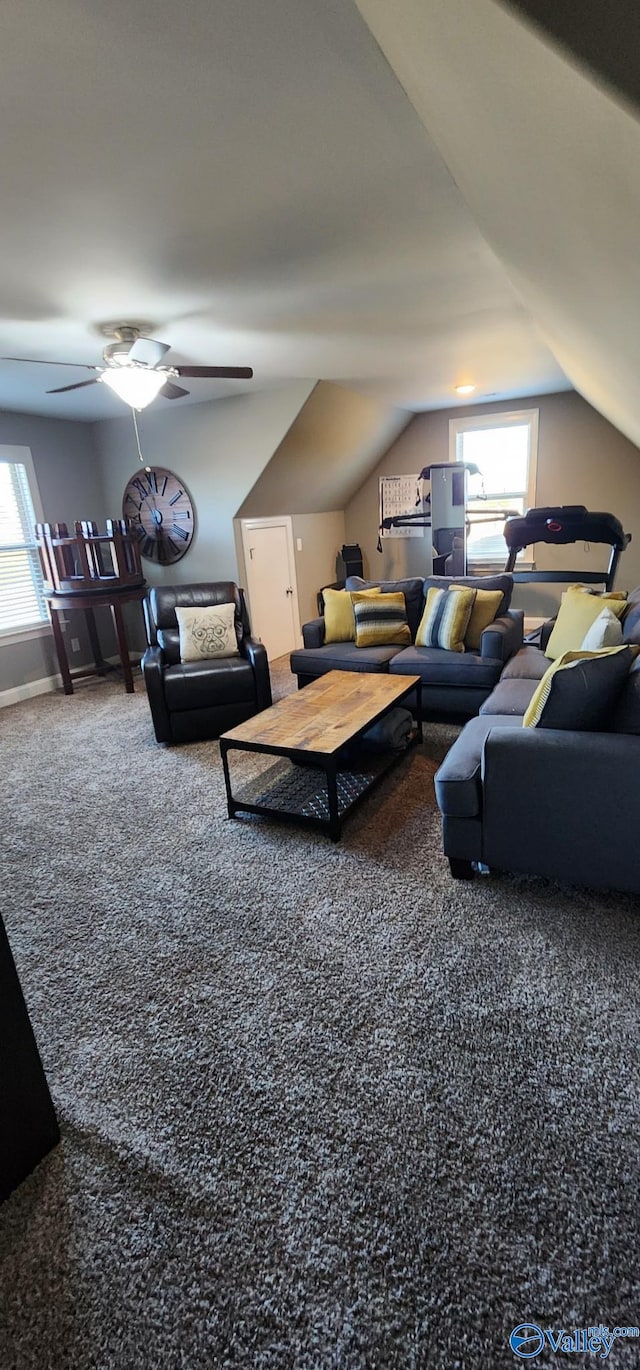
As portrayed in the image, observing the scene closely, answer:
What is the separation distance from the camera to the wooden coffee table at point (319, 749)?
265cm

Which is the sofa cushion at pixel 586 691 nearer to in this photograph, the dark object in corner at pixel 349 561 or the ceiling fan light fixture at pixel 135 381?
the ceiling fan light fixture at pixel 135 381

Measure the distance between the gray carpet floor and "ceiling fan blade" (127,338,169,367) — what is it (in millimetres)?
2378

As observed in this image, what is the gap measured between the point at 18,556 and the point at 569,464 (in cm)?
547

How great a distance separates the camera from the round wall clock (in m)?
5.54

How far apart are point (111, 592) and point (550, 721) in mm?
4148

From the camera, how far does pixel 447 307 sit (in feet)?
10.1

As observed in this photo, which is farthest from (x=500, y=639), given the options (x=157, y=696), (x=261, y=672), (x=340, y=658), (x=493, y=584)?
(x=157, y=696)

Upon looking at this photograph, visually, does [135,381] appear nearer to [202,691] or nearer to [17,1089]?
[202,691]

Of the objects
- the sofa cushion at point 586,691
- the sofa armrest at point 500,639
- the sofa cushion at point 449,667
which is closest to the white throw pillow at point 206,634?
the sofa cushion at point 449,667

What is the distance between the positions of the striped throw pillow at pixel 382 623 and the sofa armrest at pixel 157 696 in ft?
4.84

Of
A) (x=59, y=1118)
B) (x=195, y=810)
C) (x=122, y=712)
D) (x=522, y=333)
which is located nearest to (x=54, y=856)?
(x=195, y=810)

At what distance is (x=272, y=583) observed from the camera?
590 cm

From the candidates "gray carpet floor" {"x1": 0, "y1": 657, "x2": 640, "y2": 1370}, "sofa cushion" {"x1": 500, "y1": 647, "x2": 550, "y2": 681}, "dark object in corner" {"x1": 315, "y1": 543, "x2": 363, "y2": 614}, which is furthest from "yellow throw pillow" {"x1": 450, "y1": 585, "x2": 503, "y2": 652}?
"dark object in corner" {"x1": 315, "y1": 543, "x2": 363, "y2": 614}

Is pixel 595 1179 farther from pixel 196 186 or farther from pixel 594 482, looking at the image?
pixel 594 482
